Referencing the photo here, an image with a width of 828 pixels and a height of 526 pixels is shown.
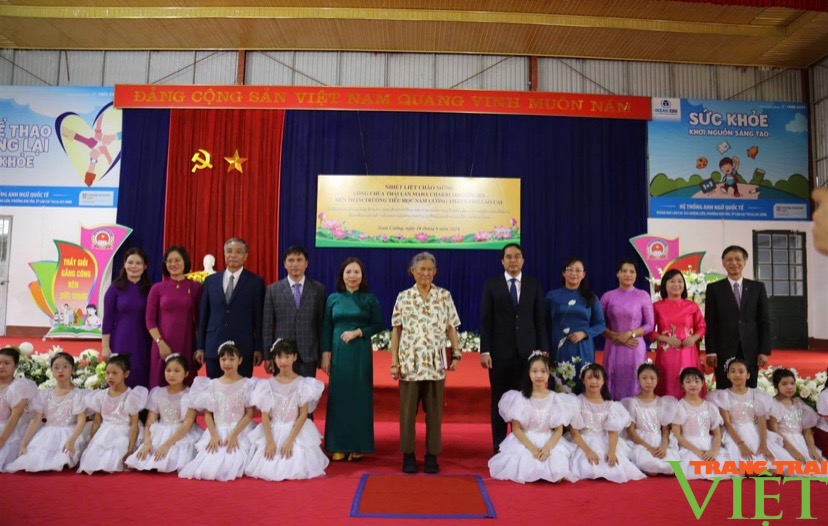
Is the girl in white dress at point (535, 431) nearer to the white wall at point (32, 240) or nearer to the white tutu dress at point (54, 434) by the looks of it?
the white tutu dress at point (54, 434)

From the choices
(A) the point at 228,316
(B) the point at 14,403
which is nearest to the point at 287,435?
(A) the point at 228,316

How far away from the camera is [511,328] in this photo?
334cm

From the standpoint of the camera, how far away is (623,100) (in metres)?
8.31

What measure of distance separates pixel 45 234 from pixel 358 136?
513 centimetres

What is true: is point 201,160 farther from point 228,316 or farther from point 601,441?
point 601,441

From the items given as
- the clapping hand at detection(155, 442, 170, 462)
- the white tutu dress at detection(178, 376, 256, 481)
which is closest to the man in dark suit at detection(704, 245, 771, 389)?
the white tutu dress at detection(178, 376, 256, 481)

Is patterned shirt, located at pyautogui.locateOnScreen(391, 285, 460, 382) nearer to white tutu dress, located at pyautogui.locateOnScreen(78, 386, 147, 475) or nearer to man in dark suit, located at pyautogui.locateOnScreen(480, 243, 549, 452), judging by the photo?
man in dark suit, located at pyautogui.locateOnScreen(480, 243, 549, 452)

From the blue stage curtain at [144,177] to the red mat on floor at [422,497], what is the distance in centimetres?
687

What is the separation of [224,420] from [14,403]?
4.01ft

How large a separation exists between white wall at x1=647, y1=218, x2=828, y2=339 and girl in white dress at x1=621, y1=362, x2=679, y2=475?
579cm

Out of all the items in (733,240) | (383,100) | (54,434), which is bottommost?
(54,434)

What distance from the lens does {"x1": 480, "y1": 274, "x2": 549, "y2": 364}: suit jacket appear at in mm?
3324

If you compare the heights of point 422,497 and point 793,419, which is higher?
→ point 793,419

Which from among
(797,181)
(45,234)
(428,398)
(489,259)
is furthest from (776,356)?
(45,234)
